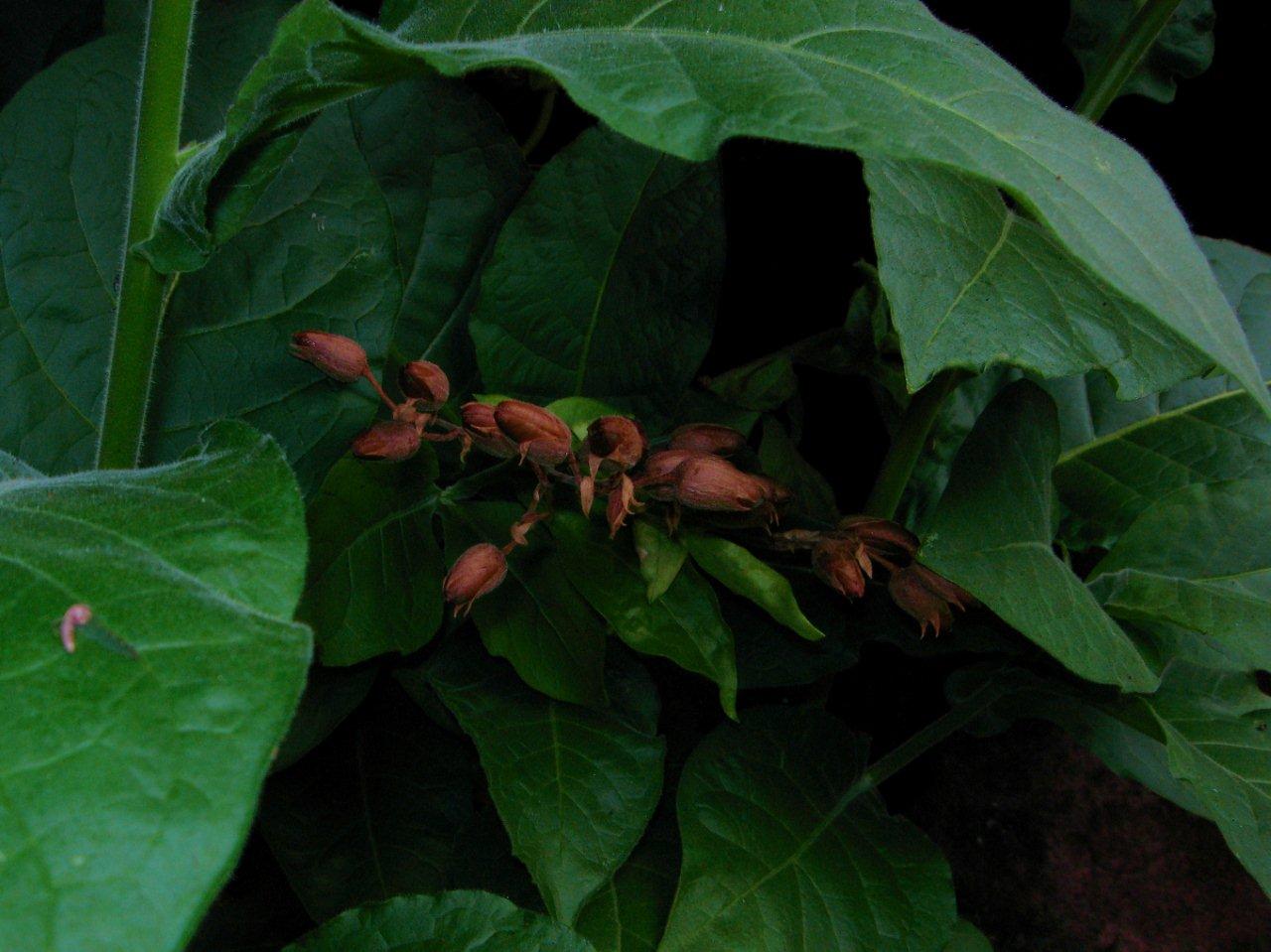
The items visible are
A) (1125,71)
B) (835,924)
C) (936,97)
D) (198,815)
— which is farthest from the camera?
(1125,71)

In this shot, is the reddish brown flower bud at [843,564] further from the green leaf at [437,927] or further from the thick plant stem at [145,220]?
the thick plant stem at [145,220]

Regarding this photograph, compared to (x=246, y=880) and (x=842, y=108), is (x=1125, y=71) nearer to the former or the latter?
(x=842, y=108)

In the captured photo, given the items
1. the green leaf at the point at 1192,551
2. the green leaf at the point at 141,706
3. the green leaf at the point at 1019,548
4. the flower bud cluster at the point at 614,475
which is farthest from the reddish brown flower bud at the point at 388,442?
the green leaf at the point at 1192,551

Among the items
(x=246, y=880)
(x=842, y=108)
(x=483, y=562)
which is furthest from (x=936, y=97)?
(x=246, y=880)

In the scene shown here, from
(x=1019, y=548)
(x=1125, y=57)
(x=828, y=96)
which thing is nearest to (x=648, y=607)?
(x=1019, y=548)

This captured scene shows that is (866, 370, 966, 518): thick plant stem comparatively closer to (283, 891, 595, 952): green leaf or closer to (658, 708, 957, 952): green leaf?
(658, 708, 957, 952): green leaf

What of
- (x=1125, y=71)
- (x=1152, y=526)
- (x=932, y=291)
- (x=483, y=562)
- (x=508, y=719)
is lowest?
(x=508, y=719)
